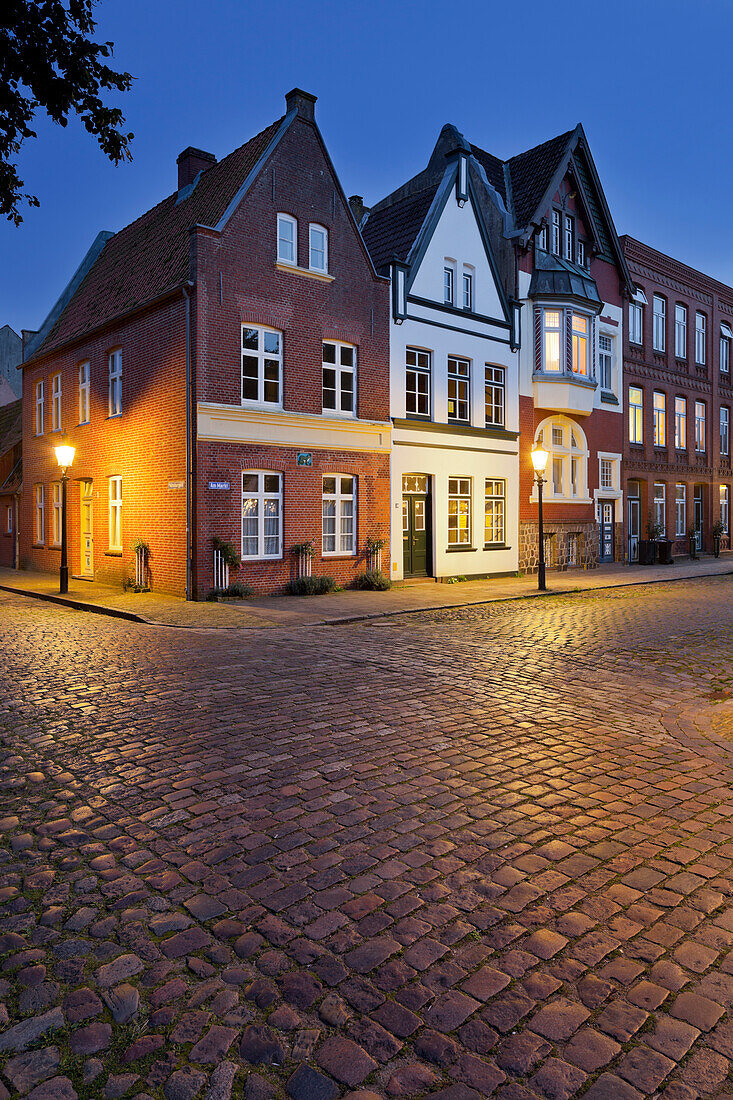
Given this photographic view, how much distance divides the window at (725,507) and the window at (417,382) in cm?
2224

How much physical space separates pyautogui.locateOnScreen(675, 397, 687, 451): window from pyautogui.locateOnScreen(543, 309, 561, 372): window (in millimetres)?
11137

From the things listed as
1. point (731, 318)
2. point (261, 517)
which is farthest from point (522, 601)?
point (731, 318)

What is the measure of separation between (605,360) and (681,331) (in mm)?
7454

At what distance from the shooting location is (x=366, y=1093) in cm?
226

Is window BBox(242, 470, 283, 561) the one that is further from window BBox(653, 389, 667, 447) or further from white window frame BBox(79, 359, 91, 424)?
window BBox(653, 389, 667, 447)

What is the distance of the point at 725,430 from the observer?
3725cm

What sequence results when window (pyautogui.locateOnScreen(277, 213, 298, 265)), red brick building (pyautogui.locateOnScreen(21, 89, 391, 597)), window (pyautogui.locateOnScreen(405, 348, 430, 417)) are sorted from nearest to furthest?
red brick building (pyautogui.locateOnScreen(21, 89, 391, 597)) < window (pyautogui.locateOnScreen(277, 213, 298, 265)) < window (pyautogui.locateOnScreen(405, 348, 430, 417))

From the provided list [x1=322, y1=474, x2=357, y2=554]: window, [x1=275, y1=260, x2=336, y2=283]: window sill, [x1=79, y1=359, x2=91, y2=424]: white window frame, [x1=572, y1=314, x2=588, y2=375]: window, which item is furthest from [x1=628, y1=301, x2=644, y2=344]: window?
[x1=79, y1=359, x2=91, y2=424]: white window frame

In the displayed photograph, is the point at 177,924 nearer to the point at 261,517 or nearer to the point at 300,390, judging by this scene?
the point at 261,517

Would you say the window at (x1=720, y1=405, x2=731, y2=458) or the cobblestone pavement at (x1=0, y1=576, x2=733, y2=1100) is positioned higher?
the window at (x1=720, y1=405, x2=731, y2=458)

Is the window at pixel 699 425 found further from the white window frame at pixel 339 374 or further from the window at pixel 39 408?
the window at pixel 39 408

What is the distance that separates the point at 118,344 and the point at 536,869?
63.0 ft

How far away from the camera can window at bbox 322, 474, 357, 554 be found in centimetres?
1892

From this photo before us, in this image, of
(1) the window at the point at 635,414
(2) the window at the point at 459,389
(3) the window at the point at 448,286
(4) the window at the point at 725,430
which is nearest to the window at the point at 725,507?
(4) the window at the point at 725,430
